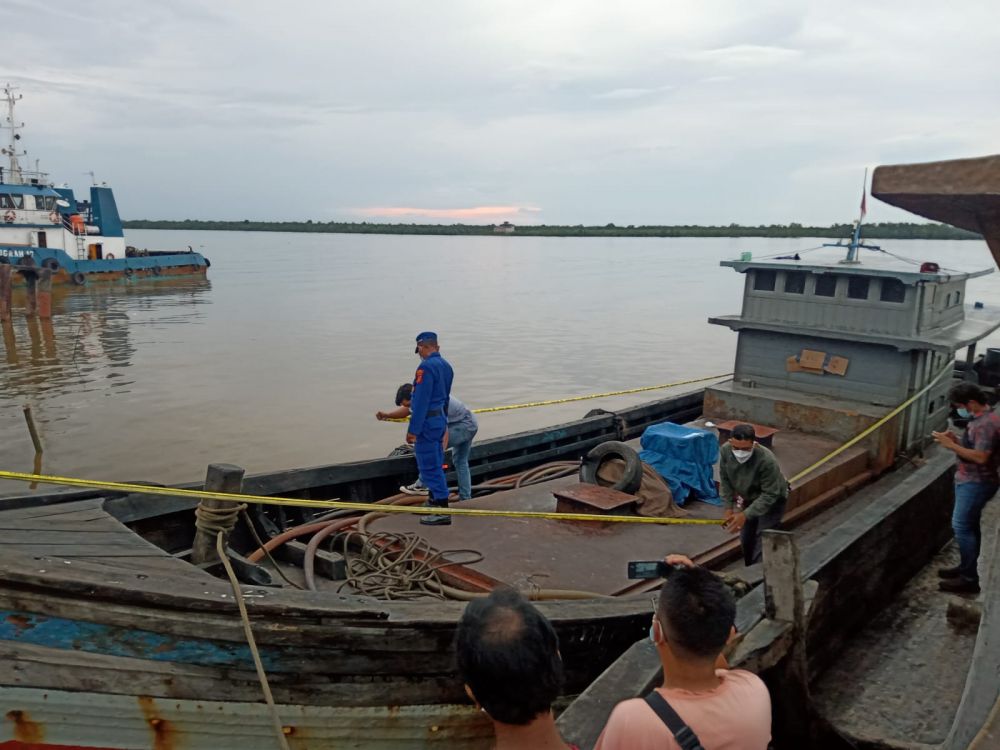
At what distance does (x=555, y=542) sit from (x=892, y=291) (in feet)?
17.2

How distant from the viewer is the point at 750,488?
5.41 meters

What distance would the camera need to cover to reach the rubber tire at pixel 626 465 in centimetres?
663

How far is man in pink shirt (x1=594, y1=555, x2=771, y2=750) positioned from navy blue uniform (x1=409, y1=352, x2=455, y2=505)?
4.03 metres

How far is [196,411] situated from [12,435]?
364 cm

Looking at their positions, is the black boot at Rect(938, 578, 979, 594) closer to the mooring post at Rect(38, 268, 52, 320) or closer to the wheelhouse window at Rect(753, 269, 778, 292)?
the wheelhouse window at Rect(753, 269, 778, 292)

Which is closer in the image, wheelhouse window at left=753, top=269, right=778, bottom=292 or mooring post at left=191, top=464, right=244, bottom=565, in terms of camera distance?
mooring post at left=191, top=464, right=244, bottom=565

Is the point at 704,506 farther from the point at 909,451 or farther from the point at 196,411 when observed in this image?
the point at 196,411

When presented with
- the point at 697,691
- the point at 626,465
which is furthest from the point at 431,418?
the point at 697,691

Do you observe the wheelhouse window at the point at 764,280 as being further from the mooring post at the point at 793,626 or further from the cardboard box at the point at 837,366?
the mooring post at the point at 793,626

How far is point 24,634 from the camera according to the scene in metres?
3.71

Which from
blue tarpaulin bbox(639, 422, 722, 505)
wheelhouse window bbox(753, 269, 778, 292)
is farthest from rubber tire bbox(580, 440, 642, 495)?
wheelhouse window bbox(753, 269, 778, 292)

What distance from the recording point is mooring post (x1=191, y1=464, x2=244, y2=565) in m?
5.10

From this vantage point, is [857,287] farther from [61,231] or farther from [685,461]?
[61,231]

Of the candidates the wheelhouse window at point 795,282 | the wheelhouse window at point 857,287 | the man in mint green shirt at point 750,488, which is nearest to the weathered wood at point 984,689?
the man in mint green shirt at point 750,488
